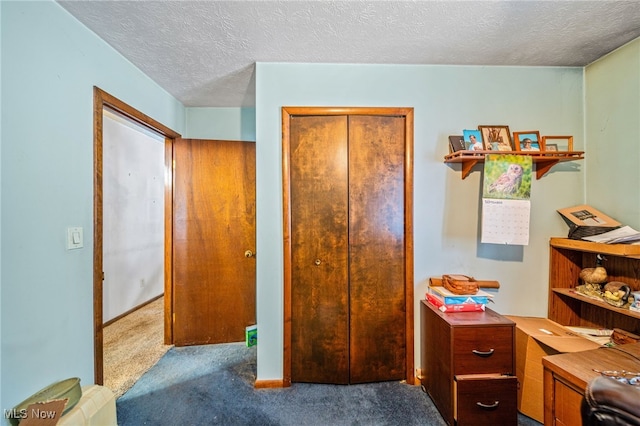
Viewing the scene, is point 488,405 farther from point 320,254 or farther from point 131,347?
point 131,347

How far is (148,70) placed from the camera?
2025mm

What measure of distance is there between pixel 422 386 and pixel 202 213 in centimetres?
234

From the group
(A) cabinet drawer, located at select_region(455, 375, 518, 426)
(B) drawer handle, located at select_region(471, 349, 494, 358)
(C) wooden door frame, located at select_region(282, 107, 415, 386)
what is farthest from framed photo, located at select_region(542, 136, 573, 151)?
(A) cabinet drawer, located at select_region(455, 375, 518, 426)

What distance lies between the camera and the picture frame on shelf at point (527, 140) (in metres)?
1.89

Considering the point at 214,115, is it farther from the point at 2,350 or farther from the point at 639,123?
the point at 639,123

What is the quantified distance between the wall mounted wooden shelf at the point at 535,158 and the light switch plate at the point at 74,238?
→ 2.33 m

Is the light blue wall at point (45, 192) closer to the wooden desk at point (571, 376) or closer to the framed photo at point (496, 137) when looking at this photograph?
the wooden desk at point (571, 376)

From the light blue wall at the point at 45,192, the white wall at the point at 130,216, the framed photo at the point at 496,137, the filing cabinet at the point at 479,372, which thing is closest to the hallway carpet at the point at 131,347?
the white wall at the point at 130,216

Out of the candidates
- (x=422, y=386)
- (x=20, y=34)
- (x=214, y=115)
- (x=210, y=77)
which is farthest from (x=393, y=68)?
(x=422, y=386)

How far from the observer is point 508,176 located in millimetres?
1797

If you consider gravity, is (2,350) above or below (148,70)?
below

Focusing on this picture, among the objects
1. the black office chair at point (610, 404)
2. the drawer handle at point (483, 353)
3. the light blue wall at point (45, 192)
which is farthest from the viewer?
the drawer handle at point (483, 353)

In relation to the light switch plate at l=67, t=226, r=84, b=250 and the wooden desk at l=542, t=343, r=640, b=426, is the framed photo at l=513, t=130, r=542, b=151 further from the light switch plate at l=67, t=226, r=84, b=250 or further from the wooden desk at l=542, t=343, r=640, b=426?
the light switch plate at l=67, t=226, r=84, b=250

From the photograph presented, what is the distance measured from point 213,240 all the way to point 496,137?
255 cm
